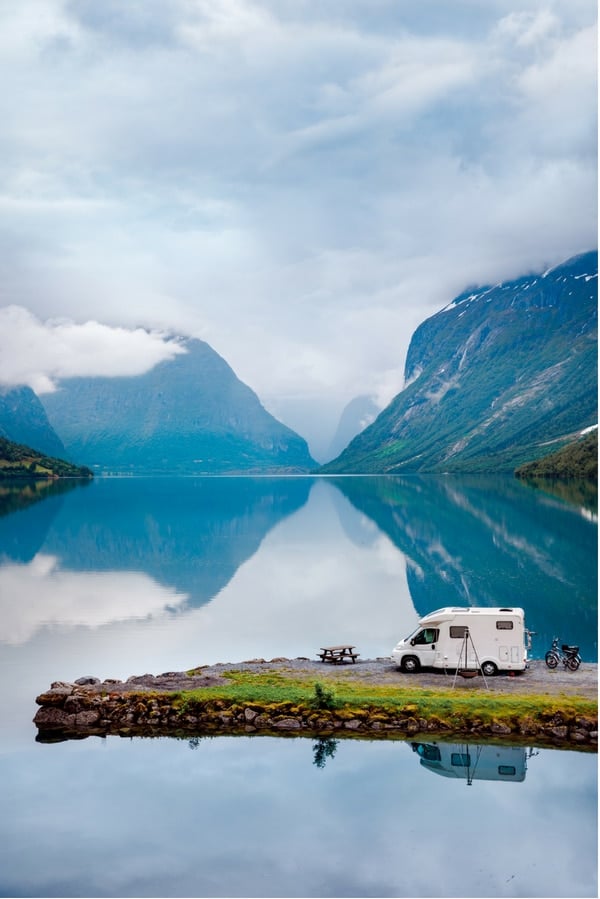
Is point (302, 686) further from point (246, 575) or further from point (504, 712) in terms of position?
point (246, 575)

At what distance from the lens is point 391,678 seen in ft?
120

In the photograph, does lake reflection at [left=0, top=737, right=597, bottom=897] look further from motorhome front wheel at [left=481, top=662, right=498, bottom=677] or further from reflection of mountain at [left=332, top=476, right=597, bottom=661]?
reflection of mountain at [left=332, top=476, right=597, bottom=661]

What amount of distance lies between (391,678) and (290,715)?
6.20 metres

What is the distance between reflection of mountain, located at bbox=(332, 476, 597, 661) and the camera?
53.3 m

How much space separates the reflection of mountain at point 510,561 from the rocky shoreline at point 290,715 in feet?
29.9

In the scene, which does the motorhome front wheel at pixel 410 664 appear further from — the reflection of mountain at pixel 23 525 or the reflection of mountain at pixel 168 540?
the reflection of mountain at pixel 23 525

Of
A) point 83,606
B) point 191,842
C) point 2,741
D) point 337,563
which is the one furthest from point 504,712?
point 337,563

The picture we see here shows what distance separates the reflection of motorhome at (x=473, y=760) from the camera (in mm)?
27234

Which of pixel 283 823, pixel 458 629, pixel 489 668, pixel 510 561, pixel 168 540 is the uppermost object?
pixel 168 540

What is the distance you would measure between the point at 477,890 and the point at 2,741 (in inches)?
721

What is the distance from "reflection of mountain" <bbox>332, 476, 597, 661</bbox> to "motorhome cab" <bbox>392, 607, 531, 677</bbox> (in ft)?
22.4

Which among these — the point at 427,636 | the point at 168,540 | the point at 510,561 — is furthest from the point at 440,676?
→ the point at 168,540

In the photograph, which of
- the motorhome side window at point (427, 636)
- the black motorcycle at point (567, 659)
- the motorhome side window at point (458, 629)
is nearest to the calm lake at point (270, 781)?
the black motorcycle at point (567, 659)

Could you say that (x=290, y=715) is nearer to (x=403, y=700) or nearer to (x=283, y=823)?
(x=403, y=700)
